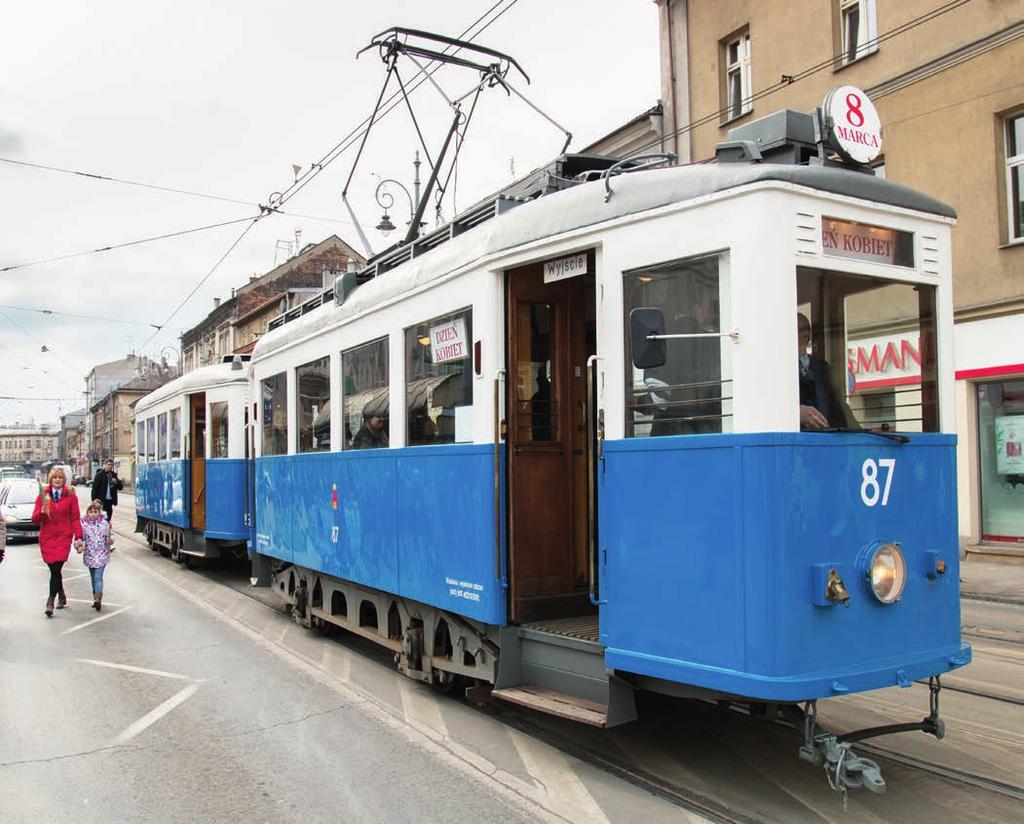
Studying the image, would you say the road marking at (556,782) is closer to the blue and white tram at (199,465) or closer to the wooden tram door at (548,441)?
the wooden tram door at (548,441)

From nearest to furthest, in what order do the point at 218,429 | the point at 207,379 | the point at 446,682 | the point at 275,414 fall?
the point at 446,682
the point at 275,414
the point at 218,429
the point at 207,379

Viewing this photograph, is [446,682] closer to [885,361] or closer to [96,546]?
[885,361]

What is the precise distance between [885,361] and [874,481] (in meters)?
0.69

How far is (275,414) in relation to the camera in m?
9.99

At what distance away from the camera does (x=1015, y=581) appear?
38.9 feet

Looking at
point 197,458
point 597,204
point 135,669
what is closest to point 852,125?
point 597,204

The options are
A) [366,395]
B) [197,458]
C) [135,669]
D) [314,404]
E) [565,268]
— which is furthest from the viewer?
[197,458]

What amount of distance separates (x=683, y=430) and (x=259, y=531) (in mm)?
7181

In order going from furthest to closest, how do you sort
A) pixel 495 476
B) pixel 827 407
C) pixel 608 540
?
pixel 495 476 < pixel 608 540 < pixel 827 407

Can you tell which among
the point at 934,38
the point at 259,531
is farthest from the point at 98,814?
the point at 934,38

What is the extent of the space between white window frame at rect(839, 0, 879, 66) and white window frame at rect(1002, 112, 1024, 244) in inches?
113

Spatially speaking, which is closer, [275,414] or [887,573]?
[887,573]

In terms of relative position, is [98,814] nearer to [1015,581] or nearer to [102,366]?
[1015,581]

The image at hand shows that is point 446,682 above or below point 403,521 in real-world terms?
below
